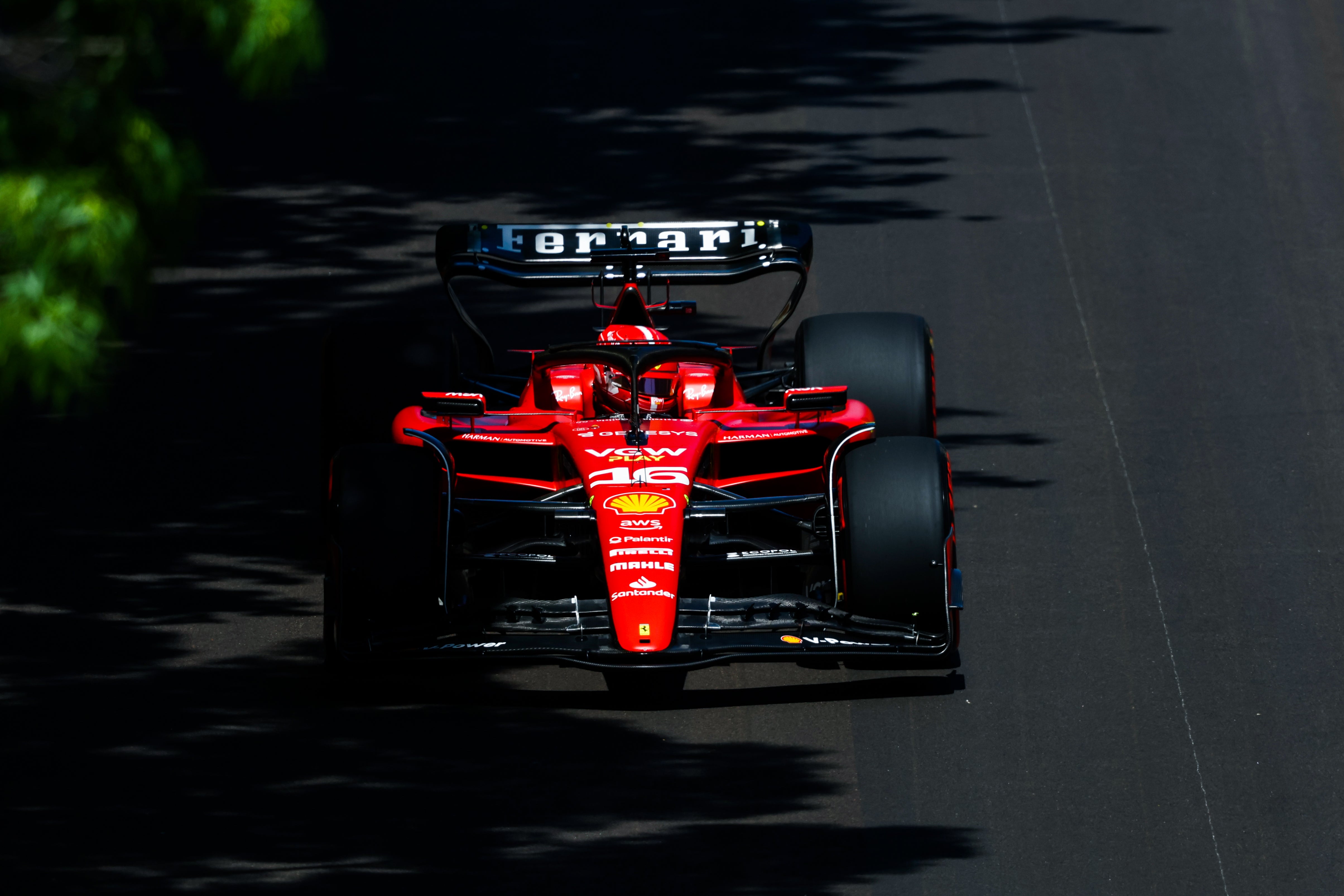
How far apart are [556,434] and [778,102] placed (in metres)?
6.36

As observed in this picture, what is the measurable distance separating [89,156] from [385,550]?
4.11 meters

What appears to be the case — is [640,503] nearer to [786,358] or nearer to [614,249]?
[614,249]

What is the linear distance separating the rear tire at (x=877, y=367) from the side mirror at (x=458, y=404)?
1.75 meters

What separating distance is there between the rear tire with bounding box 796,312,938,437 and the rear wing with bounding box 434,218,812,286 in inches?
15.6

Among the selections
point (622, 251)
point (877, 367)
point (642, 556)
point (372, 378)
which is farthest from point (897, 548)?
point (372, 378)

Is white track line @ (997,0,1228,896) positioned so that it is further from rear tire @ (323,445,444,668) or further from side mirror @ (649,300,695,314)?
rear tire @ (323,445,444,668)

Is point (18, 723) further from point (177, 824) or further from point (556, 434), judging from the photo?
point (556, 434)

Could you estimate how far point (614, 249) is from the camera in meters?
10.5

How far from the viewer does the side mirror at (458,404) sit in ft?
30.9

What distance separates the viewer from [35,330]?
465 cm

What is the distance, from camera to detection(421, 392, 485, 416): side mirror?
9.41m

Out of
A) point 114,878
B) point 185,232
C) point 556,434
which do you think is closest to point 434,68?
point 556,434

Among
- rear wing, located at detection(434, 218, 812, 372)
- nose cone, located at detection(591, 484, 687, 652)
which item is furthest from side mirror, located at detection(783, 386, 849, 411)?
rear wing, located at detection(434, 218, 812, 372)

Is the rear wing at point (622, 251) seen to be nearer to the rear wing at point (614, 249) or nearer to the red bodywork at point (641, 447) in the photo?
the rear wing at point (614, 249)
